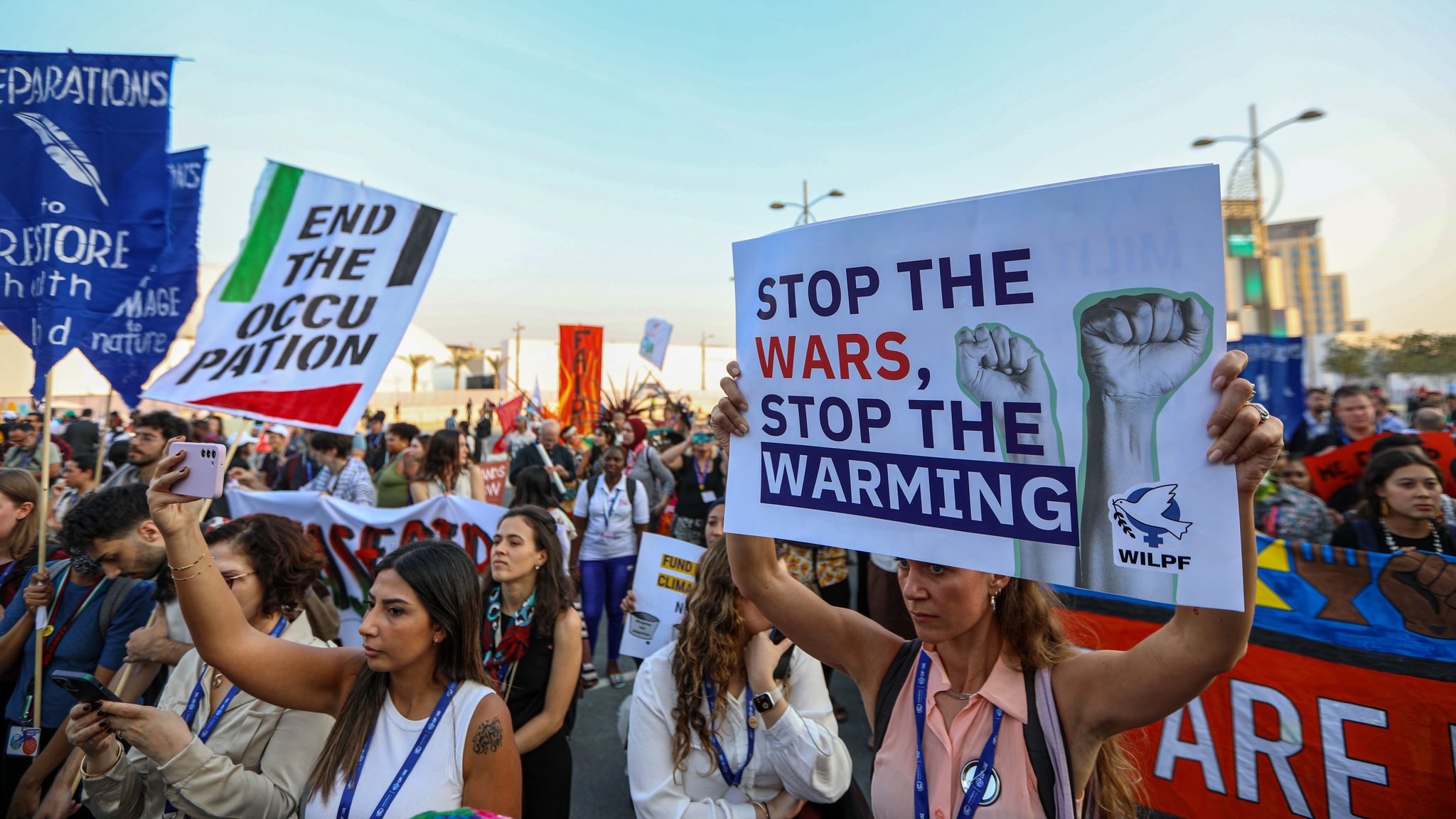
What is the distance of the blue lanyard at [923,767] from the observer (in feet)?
5.55

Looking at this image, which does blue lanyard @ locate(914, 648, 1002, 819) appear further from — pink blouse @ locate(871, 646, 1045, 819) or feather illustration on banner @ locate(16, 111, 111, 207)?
feather illustration on banner @ locate(16, 111, 111, 207)

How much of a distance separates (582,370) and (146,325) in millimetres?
14261

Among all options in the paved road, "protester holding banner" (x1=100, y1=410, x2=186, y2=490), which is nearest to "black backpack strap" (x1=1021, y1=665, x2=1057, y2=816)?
the paved road

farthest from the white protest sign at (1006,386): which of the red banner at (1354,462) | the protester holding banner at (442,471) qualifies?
the red banner at (1354,462)

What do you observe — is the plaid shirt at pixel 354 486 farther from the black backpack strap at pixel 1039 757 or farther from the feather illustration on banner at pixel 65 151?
the black backpack strap at pixel 1039 757

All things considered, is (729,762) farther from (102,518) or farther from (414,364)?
(414,364)

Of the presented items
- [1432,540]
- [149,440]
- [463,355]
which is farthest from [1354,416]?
[463,355]

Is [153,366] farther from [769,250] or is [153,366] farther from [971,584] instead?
[971,584]

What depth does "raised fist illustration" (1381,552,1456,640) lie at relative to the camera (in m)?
3.00

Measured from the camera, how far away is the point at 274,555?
2.88m

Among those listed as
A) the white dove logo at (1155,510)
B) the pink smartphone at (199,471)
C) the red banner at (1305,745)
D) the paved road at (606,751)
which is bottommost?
the paved road at (606,751)

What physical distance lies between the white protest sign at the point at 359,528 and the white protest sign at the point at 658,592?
4.94 ft

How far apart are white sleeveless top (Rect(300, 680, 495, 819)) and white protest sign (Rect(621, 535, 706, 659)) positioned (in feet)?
7.64

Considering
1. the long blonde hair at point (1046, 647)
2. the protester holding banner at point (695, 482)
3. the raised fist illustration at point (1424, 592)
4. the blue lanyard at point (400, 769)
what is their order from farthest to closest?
the protester holding banner at point (695, 482), the raised fist illustration at point (1424, 592), the blue lanyard at point (400, 769), the long blonde hair at point (1046, 647)
